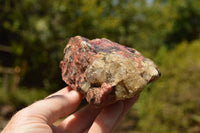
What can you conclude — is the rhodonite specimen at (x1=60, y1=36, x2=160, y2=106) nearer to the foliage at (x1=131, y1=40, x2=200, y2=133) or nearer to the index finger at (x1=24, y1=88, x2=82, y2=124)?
the index finger at (x1=24, y1=88, x2=82, y2=124)

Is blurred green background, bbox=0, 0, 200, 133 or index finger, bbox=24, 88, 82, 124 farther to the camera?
blurred green background, bbox=0, 0, 200, 133

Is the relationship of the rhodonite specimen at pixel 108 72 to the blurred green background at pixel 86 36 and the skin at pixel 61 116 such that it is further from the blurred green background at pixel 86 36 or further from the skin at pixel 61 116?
the blurred green background at pixel 86 36

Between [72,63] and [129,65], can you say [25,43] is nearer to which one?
[72,63]

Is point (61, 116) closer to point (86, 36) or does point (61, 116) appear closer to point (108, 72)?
point (108, 72)

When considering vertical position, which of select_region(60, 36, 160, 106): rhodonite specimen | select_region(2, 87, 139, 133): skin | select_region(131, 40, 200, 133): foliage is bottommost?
select_region(131, 40, 200, 133): foliage

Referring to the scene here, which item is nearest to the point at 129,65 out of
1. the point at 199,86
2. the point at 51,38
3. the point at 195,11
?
the point at 199,86

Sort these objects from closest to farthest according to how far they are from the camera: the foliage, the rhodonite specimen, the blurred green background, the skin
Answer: the skin
the rhodonite specimen
the foliage
the blurred green background

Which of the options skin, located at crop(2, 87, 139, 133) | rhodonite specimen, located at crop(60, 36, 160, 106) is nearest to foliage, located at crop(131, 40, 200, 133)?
skin, located at crop(2, 87, 139, 133)
